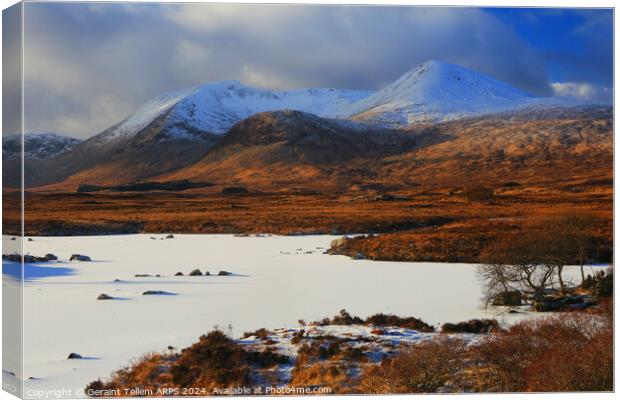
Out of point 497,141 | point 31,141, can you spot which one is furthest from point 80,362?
point 497,141

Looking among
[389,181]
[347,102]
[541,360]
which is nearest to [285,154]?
[347,102]

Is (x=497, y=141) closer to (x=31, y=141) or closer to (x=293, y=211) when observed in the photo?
(x=293, y=211)

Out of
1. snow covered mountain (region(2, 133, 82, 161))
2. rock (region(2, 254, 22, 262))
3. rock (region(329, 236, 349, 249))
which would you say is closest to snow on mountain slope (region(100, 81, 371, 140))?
snow covered mountain (region(2, 133, 82, 161))

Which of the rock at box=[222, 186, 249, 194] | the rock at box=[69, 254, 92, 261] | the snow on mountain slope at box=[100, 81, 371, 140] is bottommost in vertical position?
the rock at box=[69, 254, 92, 261]

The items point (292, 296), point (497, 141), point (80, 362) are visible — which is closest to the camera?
point (80, 362)

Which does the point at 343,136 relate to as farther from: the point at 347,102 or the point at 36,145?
the point at 36,145

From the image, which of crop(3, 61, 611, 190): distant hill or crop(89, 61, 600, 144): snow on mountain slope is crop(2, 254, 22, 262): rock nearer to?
crop(3, 61, 611, 190): distant hill

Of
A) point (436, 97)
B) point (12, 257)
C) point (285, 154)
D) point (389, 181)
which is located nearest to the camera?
point (12, 257)
